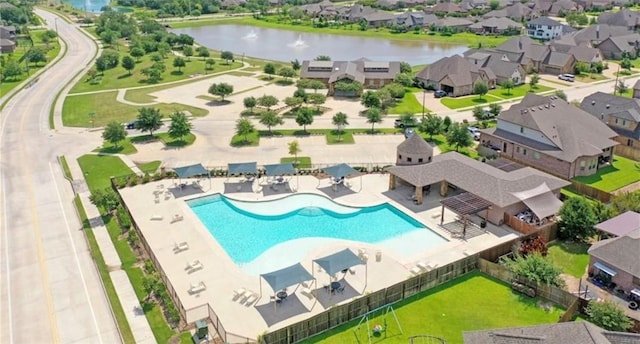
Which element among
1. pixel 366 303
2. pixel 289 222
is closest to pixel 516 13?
pixel 289 222

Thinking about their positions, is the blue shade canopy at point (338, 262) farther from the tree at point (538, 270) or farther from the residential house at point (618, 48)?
the residential house at point (618, 48)

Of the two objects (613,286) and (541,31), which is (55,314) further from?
(541,31)

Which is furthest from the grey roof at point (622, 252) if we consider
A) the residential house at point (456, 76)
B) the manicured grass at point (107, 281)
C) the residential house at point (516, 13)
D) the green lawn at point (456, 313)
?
the residential house at point (516, 13)

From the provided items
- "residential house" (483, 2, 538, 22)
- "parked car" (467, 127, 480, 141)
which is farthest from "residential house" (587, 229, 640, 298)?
"residential house" (483, 2, 538, 22)

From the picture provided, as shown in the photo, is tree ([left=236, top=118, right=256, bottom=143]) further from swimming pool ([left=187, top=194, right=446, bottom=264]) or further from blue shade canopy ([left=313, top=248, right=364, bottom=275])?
blue shade canopy ([left=313, top=248, right=364, bottom=275])

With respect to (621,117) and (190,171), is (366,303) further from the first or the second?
(621,117)

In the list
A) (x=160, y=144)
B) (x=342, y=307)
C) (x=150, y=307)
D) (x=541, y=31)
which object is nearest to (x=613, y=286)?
(x=342, y=307)

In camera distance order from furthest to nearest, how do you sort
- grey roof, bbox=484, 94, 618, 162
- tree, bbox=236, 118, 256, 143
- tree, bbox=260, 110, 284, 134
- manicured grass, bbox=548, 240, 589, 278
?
tree, bbox=260, 110, 284, 134, tree, bbox=236, 118, 256, 143, grey roof, bbox=484, 94, 618, 162, manicured grass, bbox=548, 240, 589, 278
